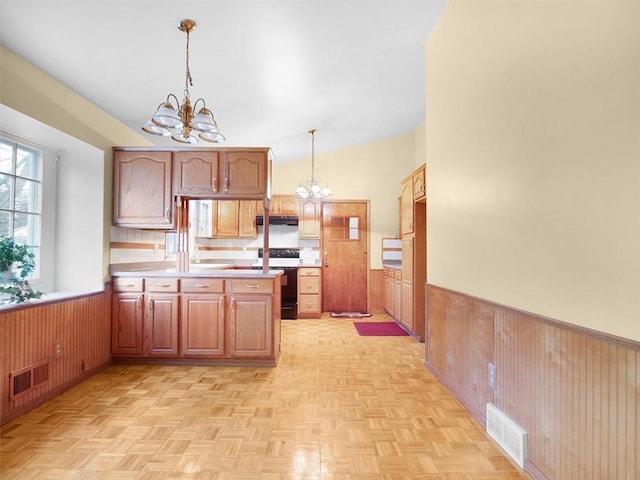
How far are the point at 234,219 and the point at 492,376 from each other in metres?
4.63

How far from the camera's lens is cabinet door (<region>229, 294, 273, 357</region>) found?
314cm

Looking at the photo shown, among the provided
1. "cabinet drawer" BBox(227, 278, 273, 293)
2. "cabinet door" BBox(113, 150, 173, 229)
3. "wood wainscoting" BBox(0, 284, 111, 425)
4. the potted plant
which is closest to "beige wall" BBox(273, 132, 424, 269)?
"cabinet door" BBox(113, 150, 173, 229)

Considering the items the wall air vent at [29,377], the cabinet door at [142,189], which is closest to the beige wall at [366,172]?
the cabinet door at [142,189]

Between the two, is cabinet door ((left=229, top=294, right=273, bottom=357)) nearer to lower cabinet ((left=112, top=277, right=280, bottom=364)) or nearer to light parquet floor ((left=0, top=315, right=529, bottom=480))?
lower cabinet ((left=112, top=277, right=280, bottom=364))

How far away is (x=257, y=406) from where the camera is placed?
2.38 meters

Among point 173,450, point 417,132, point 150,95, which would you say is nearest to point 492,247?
point 173,450

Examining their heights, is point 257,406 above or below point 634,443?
below

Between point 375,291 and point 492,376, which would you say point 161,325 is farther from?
point 375,291

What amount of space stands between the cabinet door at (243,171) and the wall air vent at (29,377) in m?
1.96

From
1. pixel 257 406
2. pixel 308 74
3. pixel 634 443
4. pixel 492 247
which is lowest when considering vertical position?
pixel 257 406

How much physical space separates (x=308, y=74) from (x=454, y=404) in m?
3.03

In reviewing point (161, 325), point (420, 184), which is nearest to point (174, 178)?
point (161, 325)

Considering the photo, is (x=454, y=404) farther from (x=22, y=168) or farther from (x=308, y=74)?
(x=22, y=168)

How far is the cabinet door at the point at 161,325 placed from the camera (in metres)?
3.17
